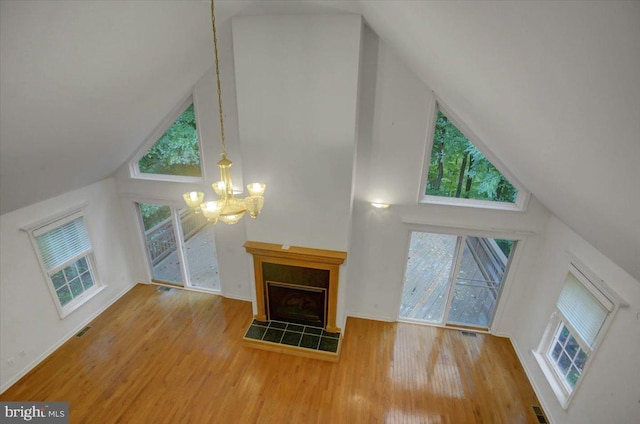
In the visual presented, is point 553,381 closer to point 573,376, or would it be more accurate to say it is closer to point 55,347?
point 573,376

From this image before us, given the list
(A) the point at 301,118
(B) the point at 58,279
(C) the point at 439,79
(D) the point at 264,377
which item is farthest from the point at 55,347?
(C) the point at 439,79

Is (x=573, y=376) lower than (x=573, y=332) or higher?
lower

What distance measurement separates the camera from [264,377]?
15.3 feet

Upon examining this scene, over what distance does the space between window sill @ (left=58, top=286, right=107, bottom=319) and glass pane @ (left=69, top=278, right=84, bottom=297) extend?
0.24 ft

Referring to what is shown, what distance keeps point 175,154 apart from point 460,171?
4.65 m

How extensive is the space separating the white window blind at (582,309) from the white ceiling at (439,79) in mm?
986

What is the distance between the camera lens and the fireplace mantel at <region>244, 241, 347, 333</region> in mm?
4664

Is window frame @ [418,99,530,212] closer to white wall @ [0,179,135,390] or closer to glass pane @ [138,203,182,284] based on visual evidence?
glass pane @ [138,203,182,284]

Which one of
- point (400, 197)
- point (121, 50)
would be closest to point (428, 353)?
point (400, 197)

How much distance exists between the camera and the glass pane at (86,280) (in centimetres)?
554

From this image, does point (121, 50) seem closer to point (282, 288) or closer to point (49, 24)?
point (49, 24)

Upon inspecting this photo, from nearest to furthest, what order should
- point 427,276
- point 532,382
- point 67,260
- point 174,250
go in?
1. point 532,382
2. point 67,260
3. point 427,276
4. point 174,250

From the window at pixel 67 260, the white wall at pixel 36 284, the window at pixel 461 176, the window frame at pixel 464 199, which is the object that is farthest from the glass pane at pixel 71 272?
the window at pixel 461 176

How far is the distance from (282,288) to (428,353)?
2564 millimetres
